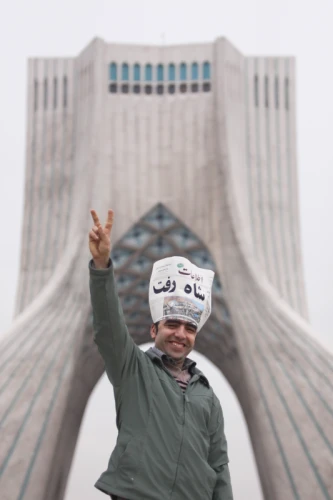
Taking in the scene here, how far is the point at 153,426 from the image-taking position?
296 centimetres

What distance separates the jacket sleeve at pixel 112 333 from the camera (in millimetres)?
3006

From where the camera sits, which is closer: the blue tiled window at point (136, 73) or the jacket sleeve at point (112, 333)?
the jacket sleeve at point (112, 333)

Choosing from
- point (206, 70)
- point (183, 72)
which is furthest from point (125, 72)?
point (206, 70)

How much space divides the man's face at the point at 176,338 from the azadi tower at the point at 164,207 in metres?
10.6

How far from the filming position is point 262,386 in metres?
13.9

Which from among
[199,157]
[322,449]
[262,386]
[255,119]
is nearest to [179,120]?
[199,157]

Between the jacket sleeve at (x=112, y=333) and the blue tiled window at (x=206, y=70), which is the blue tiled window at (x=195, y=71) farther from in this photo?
the jacket sleeve at (x=112, y=333)

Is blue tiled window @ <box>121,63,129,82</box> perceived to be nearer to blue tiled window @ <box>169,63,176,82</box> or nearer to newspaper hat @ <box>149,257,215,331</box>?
blue tiled window @ <box>169,63,176,82</box>

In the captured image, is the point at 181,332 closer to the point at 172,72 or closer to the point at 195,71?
the point at 195,71

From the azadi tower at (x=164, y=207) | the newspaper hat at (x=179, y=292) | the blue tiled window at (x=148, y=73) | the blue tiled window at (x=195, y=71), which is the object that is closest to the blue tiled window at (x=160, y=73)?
the azadi tower at (x=164, y=207)

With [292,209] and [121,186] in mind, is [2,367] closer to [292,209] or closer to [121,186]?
[121,186]

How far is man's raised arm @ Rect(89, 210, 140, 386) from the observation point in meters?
2.97

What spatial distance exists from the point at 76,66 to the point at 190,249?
5092 millimetres

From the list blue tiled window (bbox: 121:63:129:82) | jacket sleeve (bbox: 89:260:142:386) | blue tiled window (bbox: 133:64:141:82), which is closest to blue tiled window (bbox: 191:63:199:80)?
blue tiled window (bbox: 133:64:141:82)
